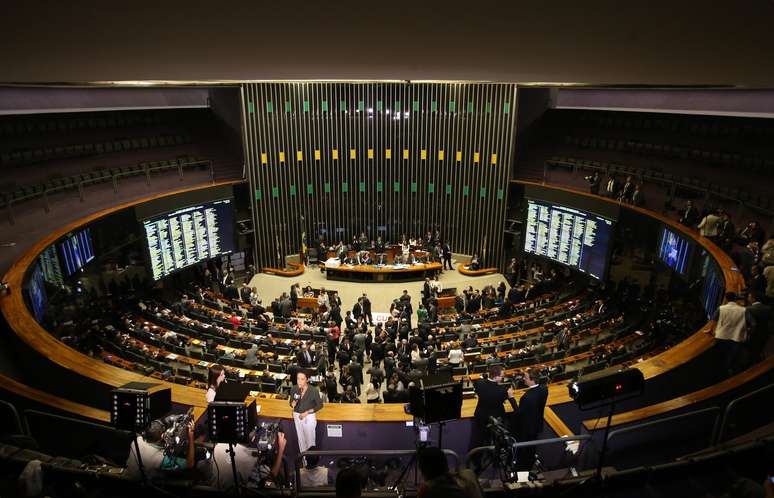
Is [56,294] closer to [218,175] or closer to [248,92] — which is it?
[218,175]

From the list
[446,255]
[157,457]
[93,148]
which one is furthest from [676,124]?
[93,148]

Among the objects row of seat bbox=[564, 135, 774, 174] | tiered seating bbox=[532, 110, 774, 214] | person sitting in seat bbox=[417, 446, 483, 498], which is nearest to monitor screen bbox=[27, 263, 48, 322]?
person sitting in seat bbox=[417, 446, 483, 498]

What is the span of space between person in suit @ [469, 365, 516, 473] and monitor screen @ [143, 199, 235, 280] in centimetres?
1113

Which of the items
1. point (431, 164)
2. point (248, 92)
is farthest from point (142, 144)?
point (431, 164)

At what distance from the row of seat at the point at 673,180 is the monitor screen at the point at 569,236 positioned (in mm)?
1782

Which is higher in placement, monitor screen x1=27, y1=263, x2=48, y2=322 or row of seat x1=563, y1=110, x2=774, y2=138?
row of seat x1=563, y1=110, x2=774, y2=138

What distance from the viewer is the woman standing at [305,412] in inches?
199

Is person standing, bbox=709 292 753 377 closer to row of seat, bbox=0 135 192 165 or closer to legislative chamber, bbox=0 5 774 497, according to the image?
legislative chamber, bbox=0 5 774 497

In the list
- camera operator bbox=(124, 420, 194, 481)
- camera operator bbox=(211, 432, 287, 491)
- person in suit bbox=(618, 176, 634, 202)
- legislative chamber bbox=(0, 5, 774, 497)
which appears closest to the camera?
legislative chamber bbox=(0, 5, 774, 497)

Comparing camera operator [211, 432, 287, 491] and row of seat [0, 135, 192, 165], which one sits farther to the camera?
row of seat [0, 135, 192, 165]

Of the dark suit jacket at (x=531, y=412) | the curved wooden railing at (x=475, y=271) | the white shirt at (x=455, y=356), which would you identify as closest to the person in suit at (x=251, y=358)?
the white shirt at (x=455, y=356)

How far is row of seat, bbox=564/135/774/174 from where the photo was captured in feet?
37.6

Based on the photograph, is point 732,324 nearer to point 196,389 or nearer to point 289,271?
point 196,389

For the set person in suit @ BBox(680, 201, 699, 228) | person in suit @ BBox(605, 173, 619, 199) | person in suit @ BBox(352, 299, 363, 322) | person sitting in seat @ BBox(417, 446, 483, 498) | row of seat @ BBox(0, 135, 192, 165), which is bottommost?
person in suit @ BBox(352, 299, 363, 322)
